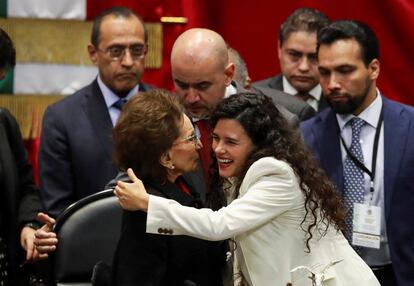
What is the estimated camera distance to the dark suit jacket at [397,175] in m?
4.93

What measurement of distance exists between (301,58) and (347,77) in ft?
4.16

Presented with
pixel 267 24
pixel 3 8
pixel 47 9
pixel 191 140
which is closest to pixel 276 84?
pixel 267 24

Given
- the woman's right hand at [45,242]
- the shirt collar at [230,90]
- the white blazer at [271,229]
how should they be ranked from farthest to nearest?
the shirt collar at [230,90] → the woman's right hand at [45,242] → the white blazer at [271,229]

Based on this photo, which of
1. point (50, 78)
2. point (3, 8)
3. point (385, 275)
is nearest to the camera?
point (385, 275)

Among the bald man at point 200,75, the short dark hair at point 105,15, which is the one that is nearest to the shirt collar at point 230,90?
the bald man at point 200,75

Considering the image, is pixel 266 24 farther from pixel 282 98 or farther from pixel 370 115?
pixel 370 115

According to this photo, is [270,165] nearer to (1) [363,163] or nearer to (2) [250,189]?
(2) [250,189]

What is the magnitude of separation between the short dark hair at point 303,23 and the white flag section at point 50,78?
135 centimetres

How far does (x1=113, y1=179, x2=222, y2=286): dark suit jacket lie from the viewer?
370 centimetres

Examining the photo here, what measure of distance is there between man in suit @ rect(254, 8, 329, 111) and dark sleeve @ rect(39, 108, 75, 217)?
5.51 feet

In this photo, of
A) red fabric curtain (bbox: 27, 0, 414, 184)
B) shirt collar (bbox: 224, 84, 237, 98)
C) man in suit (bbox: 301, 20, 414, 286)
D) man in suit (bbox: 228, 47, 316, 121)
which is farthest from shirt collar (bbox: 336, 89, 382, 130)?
red fabric curtain (bbox: 27, 0, 414, 184)

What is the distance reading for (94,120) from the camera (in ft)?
18.2

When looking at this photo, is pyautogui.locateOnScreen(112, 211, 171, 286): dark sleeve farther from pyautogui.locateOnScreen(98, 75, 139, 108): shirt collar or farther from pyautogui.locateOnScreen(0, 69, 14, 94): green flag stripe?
pyautogui.locateOnScreen(0, 69, 14, 94): green flag stripe

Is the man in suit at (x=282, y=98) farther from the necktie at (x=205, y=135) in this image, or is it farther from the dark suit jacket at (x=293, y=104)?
the necktie at (x=205, y=135)
